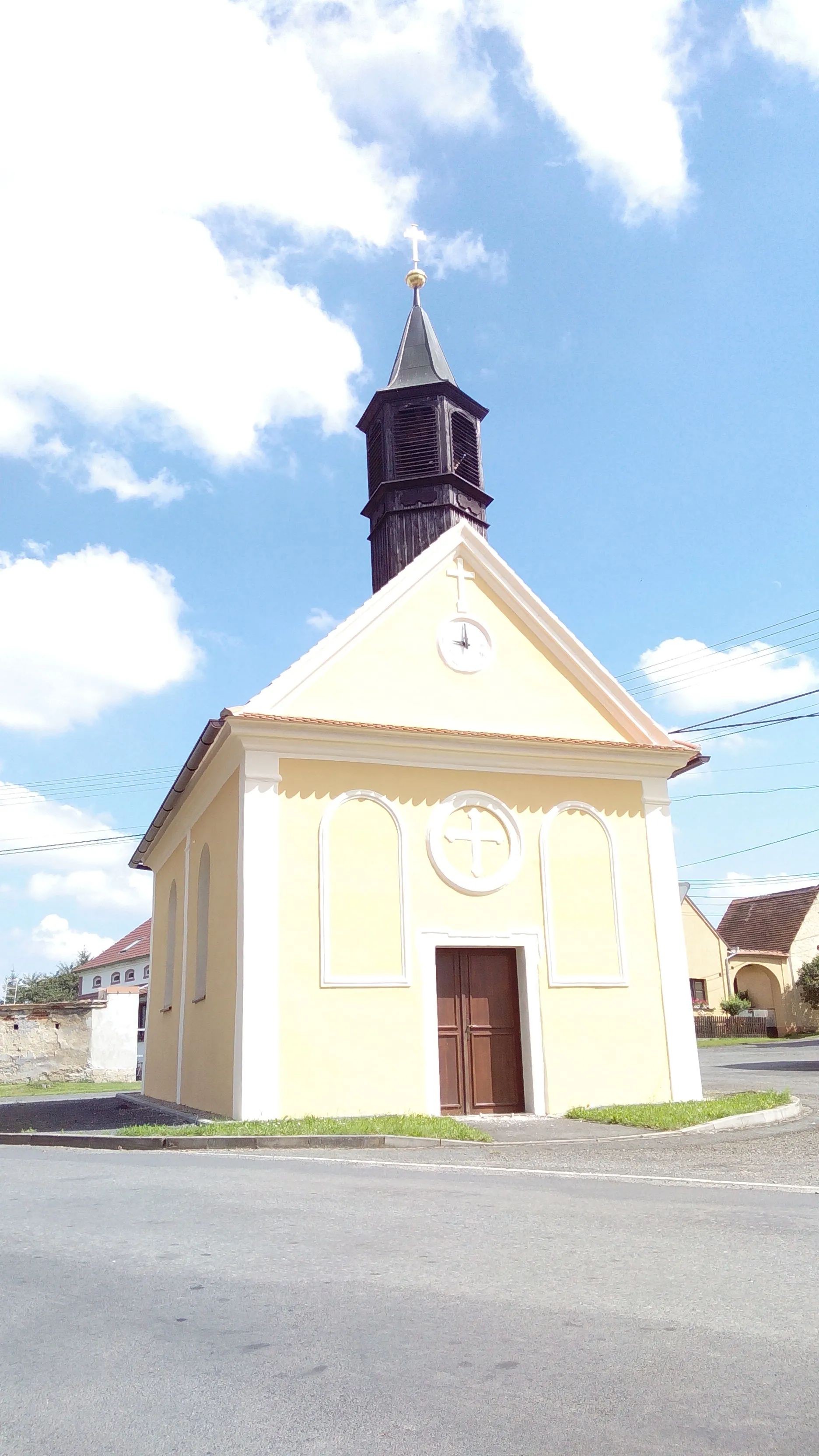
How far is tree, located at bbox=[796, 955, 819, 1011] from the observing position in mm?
46219

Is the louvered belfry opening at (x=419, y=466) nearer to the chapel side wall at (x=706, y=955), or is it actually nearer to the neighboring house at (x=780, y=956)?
the chapel side wall at (x=706, y=955)

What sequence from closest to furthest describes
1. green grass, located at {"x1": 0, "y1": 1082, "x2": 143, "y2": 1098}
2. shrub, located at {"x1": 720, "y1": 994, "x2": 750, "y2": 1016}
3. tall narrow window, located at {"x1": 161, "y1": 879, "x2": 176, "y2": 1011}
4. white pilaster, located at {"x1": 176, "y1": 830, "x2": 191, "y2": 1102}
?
white pilaster, located at {"x1": 176, "y1": 830, "x2": 191, "y2": 1102} → tall narrow window, located at {"x1": 161, "y1": 879, "x2": 176, "y2": 1011} → green grass, located at {"x1": 0, "y1": 1082, "x2": 143, "y2": 1098} → shrub, located at {"x1": 720, "y1": 994, "x2": 750, "y2": 1016}

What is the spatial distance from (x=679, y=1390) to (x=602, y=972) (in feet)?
39.5

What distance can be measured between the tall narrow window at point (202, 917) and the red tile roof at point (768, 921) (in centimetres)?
4091

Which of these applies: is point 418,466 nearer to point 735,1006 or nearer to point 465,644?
point 465,644

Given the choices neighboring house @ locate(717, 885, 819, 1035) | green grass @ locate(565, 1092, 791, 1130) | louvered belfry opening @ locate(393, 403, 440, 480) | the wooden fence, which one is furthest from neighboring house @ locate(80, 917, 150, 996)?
green grass @ locate(565, 1092, 791, 1130)

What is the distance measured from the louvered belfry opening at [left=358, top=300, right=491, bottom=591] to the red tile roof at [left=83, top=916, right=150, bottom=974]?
112 ft

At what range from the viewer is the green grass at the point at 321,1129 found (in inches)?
439

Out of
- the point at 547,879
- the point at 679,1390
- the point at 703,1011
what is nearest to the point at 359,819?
the point at 547,879

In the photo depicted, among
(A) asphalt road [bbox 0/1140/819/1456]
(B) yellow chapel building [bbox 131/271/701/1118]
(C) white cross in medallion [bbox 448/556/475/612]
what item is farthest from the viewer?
(C) white cross in medallion [bbox 448/556/475/612]

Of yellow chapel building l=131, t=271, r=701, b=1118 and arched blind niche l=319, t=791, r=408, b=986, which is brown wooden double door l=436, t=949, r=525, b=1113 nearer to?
yellow chapel building l=131, t=271, r=701, b=1118

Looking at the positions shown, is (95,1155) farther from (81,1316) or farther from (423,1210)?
(81,1316)

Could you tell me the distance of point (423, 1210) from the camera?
662 centimetres

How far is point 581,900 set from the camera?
1547 centimetres
